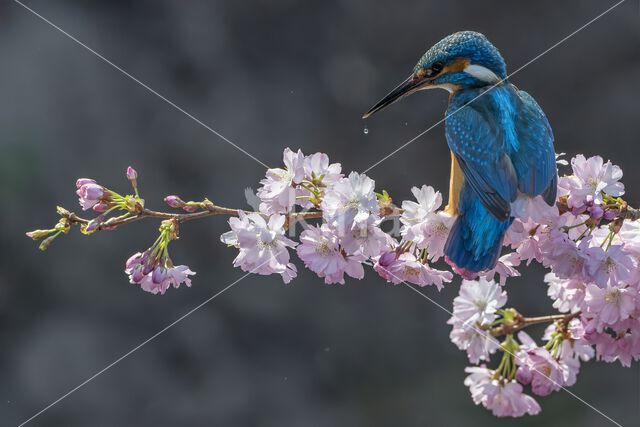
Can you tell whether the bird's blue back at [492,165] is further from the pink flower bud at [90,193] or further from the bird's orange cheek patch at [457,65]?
the pink flower bud at [90,193]

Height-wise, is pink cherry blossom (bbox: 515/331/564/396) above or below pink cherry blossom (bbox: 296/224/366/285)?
below

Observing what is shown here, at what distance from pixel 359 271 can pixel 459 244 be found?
13cm

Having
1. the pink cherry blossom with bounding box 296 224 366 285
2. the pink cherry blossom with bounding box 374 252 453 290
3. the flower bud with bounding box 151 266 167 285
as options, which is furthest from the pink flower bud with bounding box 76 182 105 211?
the pink cherry blossom with bounding box 374 252 453 290

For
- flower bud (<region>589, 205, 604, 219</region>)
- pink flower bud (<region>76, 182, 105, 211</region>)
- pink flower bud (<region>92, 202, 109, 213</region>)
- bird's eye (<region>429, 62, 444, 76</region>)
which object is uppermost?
bird's eye (<region>429, 62, 444, 76</region>)

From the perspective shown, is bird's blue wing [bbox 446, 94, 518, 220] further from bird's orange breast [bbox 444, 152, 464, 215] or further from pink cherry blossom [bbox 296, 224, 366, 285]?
pink cherry blossom [bbox 296, 224, 366, 285]

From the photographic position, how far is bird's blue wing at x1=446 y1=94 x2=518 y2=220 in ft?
2.97

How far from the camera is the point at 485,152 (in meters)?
0.94

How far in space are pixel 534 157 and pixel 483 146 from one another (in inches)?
2.5

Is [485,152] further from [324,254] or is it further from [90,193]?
[90,193]

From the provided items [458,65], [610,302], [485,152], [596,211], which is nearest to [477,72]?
[458,65]

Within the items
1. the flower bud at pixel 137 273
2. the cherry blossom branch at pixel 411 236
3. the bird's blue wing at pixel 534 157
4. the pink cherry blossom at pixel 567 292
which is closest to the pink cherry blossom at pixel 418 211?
the cherry blossom branch at pixel 411 236

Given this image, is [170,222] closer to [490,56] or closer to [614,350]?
[490,56]

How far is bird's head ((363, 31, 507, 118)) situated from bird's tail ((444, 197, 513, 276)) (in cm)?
17

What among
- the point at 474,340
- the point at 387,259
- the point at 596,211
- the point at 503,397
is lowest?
the point at 503,397
